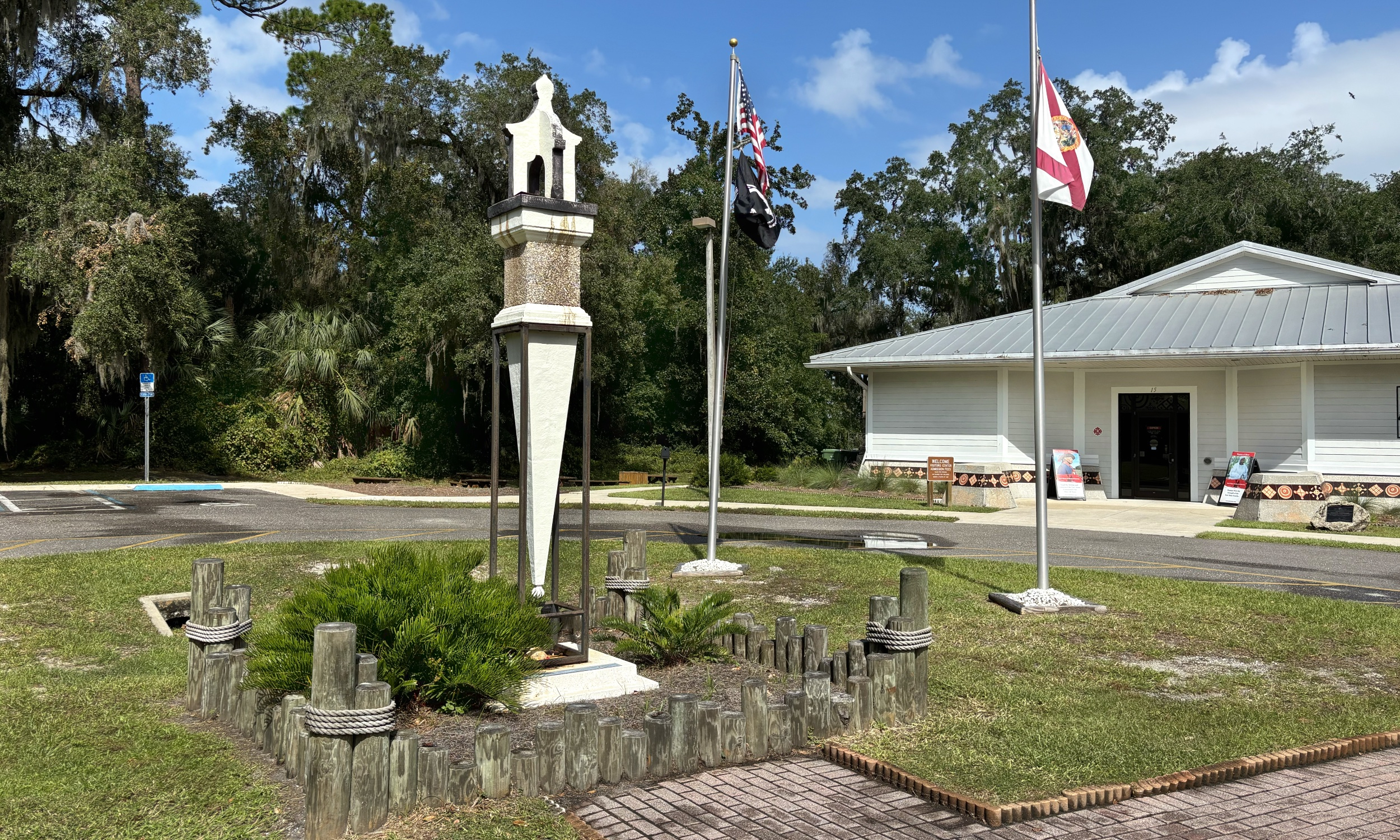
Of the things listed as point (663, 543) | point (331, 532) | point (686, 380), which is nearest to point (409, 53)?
point (686, 380)

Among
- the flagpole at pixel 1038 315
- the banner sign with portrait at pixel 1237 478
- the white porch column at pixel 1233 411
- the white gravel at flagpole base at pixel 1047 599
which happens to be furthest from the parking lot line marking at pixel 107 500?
the white porch column at pixel 1233 411

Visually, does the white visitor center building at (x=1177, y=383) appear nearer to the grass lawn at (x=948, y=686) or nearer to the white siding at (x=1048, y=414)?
the white siding at (x=1048, y=414)

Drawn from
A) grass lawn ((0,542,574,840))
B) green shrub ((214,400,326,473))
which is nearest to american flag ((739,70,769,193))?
grass lawn ((0,542,574,840))

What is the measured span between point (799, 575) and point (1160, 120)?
3669cm

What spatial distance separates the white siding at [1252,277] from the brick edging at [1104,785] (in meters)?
21.5

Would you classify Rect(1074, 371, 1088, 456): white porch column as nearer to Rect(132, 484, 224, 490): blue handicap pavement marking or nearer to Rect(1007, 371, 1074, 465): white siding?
Rect(1007, 371, 1074, 465): white siding

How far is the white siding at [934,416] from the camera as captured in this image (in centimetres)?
2405

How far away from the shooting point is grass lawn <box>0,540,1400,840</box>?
14.2ft

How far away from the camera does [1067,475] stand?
75.2ft

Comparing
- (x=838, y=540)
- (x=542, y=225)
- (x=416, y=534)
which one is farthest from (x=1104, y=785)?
(x=416, y=534)

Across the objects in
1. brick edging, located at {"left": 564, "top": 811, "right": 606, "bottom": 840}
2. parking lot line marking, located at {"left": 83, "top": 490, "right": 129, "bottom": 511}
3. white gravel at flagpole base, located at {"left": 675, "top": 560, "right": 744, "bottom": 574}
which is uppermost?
parking lot line marking, located at {"left": 83, "top": 490, "right": 129, "bottom": 511}

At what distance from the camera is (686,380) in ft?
116

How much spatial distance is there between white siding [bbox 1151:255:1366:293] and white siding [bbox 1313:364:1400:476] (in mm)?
3906

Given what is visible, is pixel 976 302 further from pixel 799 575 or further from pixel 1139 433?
pixel 799 575
